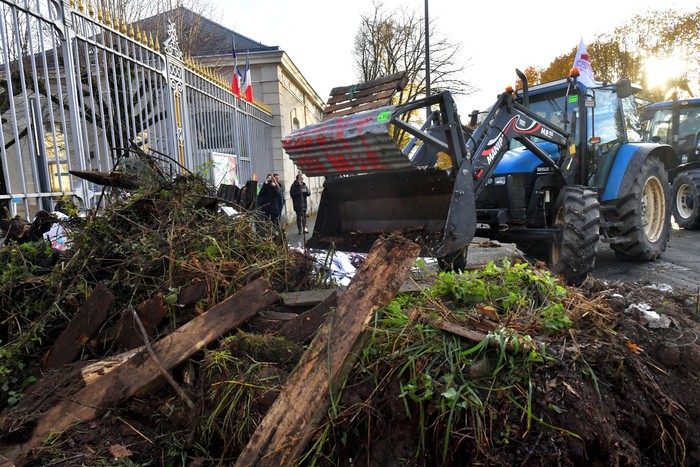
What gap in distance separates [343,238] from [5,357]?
333 cm

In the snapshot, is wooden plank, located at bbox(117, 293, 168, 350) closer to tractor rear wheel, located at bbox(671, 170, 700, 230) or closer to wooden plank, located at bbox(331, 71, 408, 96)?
wooden plank, located at bbox(331, 71, 408, 96)

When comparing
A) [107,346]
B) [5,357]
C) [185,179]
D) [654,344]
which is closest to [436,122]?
[185,179]

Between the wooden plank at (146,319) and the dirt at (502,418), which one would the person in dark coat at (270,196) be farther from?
the dirt at (502,418)

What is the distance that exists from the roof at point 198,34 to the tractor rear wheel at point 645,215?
11.3 meters

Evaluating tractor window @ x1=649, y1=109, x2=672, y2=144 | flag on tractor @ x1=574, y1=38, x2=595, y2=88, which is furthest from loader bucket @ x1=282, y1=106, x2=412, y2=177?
tractor window @ x1=649, y1=109, x2=672, y2=144

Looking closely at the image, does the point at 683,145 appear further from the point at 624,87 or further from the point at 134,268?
the point at 134,268

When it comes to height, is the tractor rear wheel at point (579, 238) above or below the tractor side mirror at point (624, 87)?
below

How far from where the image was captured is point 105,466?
2152mm

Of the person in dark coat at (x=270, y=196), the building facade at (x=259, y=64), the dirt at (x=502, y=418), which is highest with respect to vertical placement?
the building facade at (x=259, y=64)

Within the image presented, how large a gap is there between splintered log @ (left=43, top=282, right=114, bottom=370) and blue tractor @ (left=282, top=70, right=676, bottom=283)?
2.48 metres

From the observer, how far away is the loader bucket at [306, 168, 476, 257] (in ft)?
15.0

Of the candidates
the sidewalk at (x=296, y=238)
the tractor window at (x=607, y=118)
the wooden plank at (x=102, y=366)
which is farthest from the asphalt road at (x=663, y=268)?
the wooden plank at (x=102, y=366)

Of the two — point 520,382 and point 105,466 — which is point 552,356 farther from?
point 105,466

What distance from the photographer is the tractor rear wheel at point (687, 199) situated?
1056 centimetres
